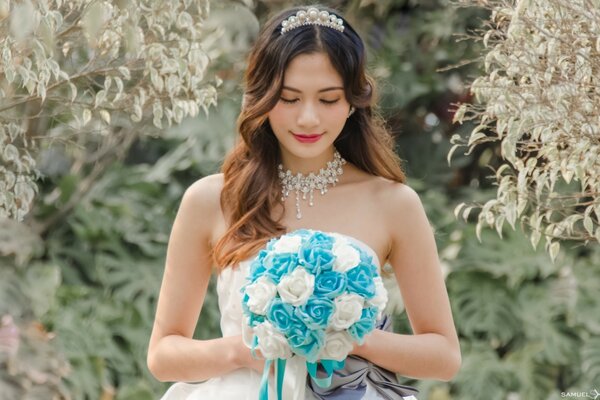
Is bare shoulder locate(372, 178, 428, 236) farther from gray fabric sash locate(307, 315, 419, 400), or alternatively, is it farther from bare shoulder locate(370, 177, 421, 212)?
gray fabric sash locate(307, 315, 419, 400)

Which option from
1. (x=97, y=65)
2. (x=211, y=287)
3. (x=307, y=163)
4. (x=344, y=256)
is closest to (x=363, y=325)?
(x=344, y=256)

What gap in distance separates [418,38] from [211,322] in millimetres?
2693

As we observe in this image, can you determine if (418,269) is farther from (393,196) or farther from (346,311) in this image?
(346,311)

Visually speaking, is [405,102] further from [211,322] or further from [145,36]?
[145,36]

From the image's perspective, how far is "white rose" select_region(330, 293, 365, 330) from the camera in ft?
9.39

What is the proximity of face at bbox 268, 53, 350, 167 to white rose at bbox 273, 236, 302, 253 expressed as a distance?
409mm

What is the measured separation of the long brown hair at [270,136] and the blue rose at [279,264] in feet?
1.21

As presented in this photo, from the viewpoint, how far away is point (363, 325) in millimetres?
2904

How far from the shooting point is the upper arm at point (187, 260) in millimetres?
3475

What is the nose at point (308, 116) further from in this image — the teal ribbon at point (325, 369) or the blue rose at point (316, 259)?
the teal ribbon at point (325, 369)

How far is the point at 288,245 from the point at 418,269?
2.04ft

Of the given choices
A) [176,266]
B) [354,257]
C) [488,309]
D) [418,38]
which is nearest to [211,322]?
[488,309]

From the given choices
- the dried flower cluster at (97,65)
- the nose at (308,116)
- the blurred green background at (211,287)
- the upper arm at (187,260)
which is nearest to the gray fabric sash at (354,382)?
the upper arm at (187,260)

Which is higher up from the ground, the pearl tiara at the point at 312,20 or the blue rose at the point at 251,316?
the pearl tiara at the point at 312,20
